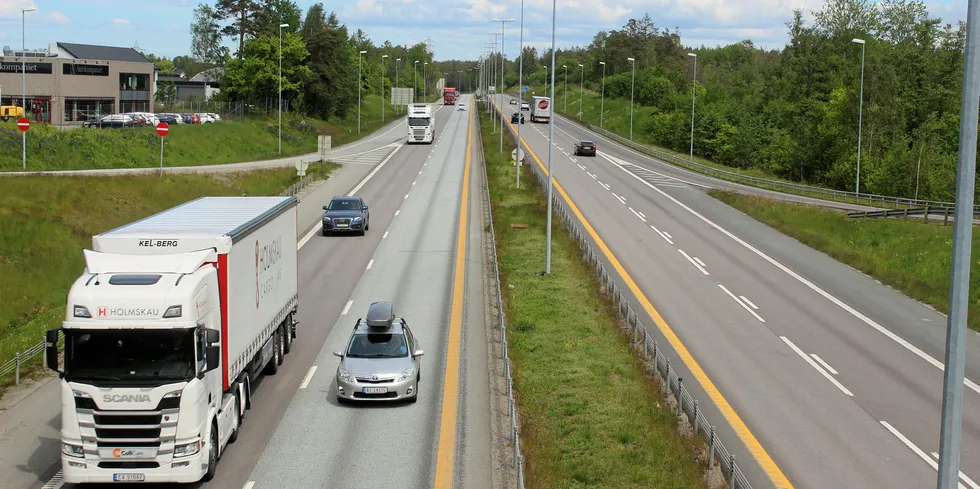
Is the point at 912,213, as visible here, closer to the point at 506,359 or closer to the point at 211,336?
the point at 506,359

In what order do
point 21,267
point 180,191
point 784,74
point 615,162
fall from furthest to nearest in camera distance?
point 784,74 → point 615,162 → point 180,191 → point 21,267

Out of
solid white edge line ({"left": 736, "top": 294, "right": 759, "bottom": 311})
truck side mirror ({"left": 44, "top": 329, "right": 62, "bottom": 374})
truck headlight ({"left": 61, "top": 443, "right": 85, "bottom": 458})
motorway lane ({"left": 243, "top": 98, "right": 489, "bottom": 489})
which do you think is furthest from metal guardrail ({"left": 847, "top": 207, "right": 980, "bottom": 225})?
truck side mirror ({"left": 44, "top": 329, "right": 62, "bottom": 374})

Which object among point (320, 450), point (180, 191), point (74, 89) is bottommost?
point (320, 450)

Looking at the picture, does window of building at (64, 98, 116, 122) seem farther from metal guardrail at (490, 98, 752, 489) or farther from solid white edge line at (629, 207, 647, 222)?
metal guardrail at (490, 98, 752, 489)

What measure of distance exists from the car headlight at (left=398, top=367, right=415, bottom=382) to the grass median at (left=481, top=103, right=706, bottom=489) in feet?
7.98

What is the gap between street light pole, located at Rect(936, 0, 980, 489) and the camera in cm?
962

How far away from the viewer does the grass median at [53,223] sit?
27438 mm

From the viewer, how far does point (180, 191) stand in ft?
159

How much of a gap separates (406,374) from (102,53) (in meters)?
93.9

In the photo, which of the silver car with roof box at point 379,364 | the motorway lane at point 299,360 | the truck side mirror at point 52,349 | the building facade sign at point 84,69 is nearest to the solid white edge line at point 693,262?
the motorway lane at point 299,360

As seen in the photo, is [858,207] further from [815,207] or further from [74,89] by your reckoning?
[74,89]

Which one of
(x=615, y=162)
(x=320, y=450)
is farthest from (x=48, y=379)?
(x=615, y=162)

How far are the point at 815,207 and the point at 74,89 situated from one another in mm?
67979

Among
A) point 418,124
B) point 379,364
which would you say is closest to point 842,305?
point 379,364
